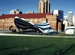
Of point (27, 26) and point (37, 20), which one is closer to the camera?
point (27, 26)

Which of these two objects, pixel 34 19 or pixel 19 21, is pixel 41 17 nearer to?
pixel 34 19

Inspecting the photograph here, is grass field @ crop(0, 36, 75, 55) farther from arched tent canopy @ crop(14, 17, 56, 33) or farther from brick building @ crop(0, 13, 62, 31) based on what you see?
brick building @ crop(0, 13, 62, 31)

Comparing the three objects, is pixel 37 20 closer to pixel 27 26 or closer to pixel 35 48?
pixel 27 26

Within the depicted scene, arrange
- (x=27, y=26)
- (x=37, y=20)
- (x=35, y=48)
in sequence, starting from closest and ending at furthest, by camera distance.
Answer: (x=35, y=48) → (x=27, y=26) → (x=37, y=20)

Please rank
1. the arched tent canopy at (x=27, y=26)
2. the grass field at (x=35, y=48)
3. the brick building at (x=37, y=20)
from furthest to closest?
1. the brick building at (x=37, y=20)
2. the arched tent canopy at (x=27, y=26)
3. the grass field at (x=35, y=48)

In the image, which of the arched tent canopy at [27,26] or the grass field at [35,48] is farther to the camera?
the arched tent canopy at [27,26]

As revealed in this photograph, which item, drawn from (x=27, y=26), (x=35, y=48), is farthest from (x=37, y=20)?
(x=35, y=48)

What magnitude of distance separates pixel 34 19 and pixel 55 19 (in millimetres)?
19741

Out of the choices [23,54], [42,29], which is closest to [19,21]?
[42,29]

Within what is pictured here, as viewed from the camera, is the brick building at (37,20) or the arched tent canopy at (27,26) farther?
the brick building at (37,20)

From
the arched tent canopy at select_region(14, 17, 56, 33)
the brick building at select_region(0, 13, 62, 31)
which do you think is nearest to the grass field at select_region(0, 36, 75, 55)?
the arched tent canopy at select_region(14, 17, 56, 33)

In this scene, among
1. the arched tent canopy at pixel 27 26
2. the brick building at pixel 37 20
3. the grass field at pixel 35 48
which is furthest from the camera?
the brick building at pixel 37 20

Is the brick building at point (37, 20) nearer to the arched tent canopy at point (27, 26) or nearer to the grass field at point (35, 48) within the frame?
the arched tent canopy at point (27, 26)

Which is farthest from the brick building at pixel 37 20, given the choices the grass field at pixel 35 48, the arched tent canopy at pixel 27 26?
the grass field at pixel 35 48
